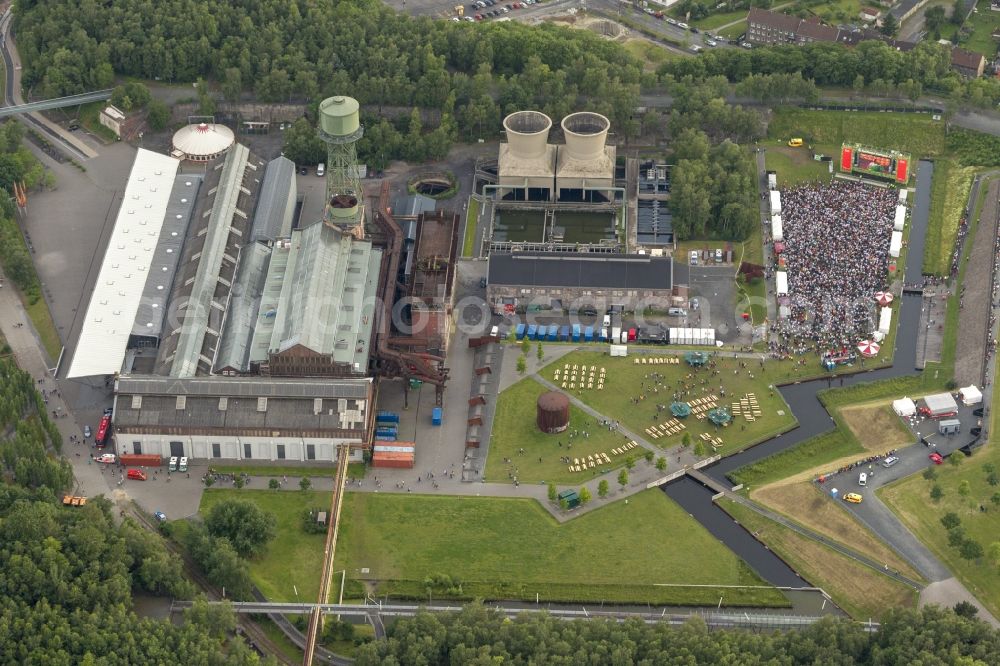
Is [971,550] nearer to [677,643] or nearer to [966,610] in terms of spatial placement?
[966,610]

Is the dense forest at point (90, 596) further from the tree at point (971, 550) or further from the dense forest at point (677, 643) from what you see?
the tree at point (971, 550)

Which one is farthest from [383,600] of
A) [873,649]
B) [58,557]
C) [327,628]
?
[873,649]

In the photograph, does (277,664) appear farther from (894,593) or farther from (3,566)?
Answer: (894,593)

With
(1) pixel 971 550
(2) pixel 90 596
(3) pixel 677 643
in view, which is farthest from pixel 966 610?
(2) pixel 90 596

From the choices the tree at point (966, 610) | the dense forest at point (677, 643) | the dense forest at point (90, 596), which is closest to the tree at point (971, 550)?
the tree at point (966, 610)

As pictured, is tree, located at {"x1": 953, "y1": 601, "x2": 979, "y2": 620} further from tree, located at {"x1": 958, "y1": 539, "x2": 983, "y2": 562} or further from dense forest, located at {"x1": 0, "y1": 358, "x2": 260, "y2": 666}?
Answer: dense forest, located at {"x1": 0, "y1": 358, "x2": 260, "y2": 666}

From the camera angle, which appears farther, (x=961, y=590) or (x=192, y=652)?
(x=961, y=590)
